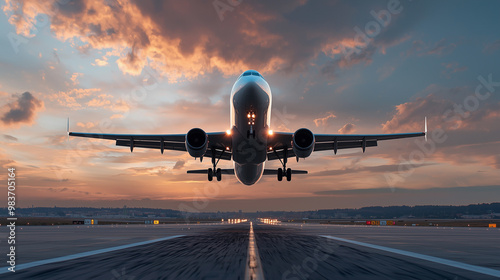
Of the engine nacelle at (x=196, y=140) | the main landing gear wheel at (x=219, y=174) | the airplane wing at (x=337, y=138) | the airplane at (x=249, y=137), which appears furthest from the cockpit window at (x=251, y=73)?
the main landing gear wheel at (x=219, y=174)

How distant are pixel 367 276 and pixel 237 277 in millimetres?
3596

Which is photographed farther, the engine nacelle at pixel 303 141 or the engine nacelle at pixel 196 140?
the engine nacelle at pixel 303 141

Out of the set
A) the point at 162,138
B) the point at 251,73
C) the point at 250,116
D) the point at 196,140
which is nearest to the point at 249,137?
the point at 250,116

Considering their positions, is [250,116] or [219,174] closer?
[250,116]

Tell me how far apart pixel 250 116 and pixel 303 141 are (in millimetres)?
4167

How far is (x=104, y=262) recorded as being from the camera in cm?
1302

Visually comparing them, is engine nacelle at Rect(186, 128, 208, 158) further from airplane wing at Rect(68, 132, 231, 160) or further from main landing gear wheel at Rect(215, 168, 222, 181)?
main landing gear wheel at Rect(215, 168, 222, 181)

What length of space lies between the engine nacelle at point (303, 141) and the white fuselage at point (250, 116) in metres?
2.18

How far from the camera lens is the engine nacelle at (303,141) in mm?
24967

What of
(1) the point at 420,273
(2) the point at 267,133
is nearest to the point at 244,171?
(2) the point at 267,133

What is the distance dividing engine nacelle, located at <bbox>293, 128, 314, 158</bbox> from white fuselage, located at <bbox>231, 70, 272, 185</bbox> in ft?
7.17

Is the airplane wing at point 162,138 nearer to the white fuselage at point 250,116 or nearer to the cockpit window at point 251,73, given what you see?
the white fuselage at point 250,116

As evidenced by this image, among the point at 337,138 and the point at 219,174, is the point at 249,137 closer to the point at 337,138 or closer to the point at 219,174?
the point at 337,138

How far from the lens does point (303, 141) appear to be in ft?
82.4
